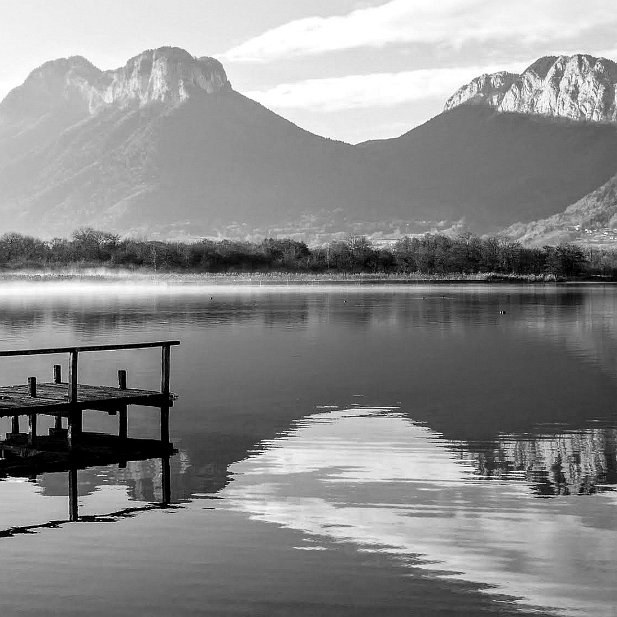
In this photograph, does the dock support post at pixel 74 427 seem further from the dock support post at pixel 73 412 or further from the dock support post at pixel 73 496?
the dock support post at pixel 73 496

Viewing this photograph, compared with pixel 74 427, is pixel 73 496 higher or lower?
lower

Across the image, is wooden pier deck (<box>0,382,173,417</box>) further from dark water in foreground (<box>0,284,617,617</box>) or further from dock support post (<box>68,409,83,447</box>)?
dark water in foreground (<box>0,284,617,617</box>)

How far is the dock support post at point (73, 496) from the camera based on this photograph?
61.0 ft

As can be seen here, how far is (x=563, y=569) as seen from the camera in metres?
15.4

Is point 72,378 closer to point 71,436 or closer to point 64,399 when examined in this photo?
point 64,399

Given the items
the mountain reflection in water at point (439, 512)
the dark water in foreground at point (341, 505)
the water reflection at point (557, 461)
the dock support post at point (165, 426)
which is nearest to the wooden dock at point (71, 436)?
the dock support post at point (165, 426)

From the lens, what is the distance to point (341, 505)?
63.5 ft

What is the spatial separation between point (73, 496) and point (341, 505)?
4.82m

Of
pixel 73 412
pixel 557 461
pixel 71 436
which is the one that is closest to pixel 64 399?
pixel 73 412

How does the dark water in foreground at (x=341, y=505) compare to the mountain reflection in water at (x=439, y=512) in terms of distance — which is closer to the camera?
the dark water in foreground at (x=341, y=505)

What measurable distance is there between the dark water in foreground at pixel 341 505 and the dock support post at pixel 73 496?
0.65 feet

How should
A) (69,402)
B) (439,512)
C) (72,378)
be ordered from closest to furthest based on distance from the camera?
(439,512) < (72,378) < (69,402)

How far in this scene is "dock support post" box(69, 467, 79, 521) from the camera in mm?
18578

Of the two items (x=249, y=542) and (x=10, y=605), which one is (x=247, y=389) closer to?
(x=249, y=542)
